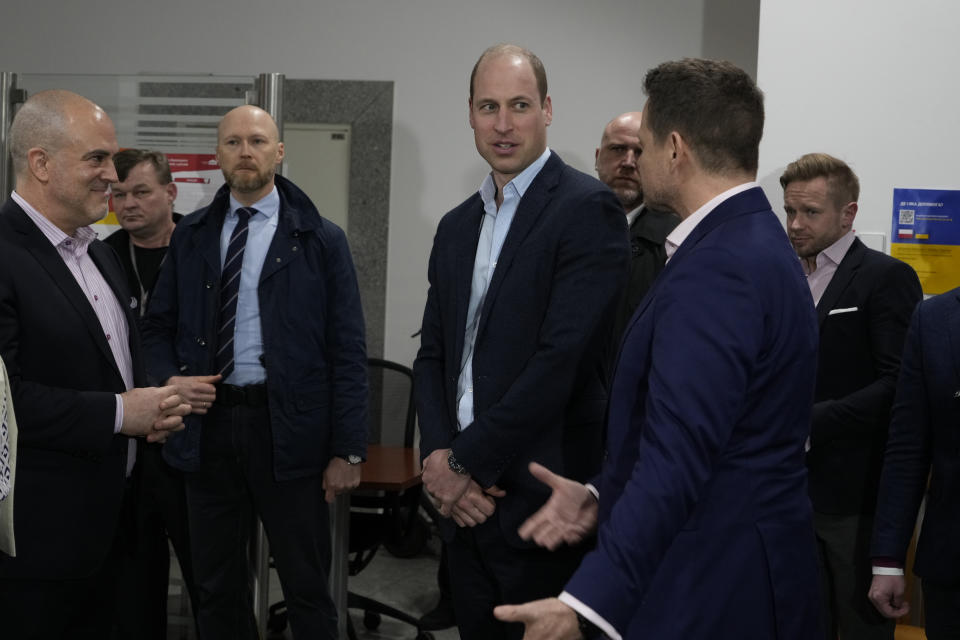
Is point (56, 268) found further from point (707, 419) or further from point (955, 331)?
point (955, 331)

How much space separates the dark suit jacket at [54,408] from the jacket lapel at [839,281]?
1983mm

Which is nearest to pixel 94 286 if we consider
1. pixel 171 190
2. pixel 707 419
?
pixel 171 190

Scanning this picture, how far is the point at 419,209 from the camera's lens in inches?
201

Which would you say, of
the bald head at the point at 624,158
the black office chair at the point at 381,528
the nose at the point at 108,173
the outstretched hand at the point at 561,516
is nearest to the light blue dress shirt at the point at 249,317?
the nose at the point at 108,173

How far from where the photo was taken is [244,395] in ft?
9.39

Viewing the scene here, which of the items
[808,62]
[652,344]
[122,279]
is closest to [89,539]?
[122,279]

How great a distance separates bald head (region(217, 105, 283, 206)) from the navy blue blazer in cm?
7

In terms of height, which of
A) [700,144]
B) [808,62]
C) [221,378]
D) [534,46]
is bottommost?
[221,378]

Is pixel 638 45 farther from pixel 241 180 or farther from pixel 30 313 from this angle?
pixel 30 313

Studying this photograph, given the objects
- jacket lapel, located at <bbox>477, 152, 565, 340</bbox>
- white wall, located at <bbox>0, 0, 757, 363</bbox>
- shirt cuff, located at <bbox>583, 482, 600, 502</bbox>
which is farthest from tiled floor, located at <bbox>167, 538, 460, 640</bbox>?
shirt cuff, located at <bbox>583, 482, 600, 502</bbox>

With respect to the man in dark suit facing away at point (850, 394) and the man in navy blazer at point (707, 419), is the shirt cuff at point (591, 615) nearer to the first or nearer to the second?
the man in navy blazer at point (707, 419)

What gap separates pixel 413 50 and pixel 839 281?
2.95m

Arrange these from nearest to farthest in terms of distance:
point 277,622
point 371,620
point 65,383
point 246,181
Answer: point 65,383 < point 246,181 < point 277,622 < point 371,620

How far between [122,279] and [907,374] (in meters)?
2.03
